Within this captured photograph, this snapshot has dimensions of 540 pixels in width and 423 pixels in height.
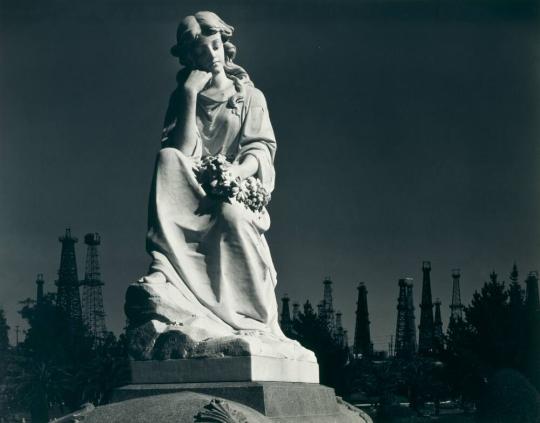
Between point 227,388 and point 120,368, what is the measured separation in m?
23.3

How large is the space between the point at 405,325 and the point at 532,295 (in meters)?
41.1

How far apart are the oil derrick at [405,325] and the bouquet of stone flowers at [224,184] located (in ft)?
190

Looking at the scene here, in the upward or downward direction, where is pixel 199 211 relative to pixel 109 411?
upward

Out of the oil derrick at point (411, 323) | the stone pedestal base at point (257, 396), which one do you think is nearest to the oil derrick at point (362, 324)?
the oil derrick at point (411, 323)

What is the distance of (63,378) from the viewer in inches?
1378

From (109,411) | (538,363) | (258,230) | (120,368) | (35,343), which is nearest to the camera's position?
(109,411)

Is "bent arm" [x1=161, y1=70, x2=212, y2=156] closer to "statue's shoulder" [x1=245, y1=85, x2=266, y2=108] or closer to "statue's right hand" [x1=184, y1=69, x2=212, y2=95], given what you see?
"statue's right hand" [x1=184, y1=69, x2=212, y2=95]

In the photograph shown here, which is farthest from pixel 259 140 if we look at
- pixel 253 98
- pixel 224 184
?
pixel 224 184

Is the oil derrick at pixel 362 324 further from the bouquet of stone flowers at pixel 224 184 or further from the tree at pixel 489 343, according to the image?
the bouquet of stone flowers at pixel 224 184

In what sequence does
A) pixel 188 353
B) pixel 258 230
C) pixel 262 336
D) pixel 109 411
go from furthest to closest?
A: pixel 258 230 → pixel 262 336 → pixel 188 353 → pixel 109 411

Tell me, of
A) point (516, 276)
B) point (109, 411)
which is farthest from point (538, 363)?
point (109, 411)

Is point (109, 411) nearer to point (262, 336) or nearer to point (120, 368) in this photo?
point (262, 336)

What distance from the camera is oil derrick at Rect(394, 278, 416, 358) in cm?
7212

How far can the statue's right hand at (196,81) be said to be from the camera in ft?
42.1
